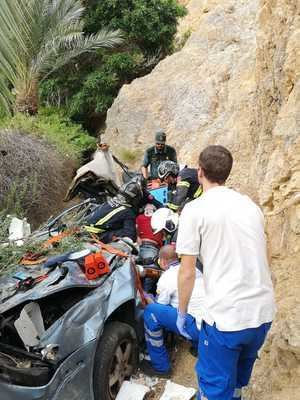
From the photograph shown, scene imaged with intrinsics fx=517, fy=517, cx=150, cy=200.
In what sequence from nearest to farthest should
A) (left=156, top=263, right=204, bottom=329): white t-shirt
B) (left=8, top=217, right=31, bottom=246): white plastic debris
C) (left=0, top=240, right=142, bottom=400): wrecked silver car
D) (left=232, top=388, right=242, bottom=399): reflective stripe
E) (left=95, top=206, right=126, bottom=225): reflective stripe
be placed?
(left=232, top=388, right=242, bottom=399): reflective stripe → (left=0, top=240, right=142, bottom=400): wrecked silver car → (left=156, top=263, right=204, bottom=329): white t-shirt → (left=95, top=206, right=126, bottom=225): reflective stripe → (left=8, top=217, right=31, bottom=246): white plastic debris

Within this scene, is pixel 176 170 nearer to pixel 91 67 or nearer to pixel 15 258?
pixel 15 258

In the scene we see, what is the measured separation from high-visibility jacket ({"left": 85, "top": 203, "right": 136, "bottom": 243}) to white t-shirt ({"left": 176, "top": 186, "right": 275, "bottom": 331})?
9.44ft

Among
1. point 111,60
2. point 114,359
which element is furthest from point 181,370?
point 111,60

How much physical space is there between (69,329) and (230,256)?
1457mm

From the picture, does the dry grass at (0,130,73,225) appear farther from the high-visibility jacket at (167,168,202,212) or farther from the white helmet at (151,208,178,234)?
the white helmet at (151,208,178,234)

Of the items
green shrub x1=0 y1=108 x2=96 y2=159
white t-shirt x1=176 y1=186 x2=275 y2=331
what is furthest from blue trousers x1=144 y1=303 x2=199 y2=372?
green shrub x1=0 y1=108 x2=96 y2=159

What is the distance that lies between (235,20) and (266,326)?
14090 millimetres

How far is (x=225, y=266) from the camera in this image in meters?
3.00

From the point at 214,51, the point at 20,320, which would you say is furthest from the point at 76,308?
the point at 214,51

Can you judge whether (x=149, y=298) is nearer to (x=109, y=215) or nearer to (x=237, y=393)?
(x=109, y=215)

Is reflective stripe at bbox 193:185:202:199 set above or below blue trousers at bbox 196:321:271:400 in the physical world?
above

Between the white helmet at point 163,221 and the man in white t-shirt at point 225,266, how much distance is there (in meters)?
2.84

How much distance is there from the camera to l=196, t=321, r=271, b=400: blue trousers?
304 cm

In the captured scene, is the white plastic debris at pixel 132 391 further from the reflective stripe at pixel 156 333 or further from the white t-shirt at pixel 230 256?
the white t-shirt at pixel 230 256
